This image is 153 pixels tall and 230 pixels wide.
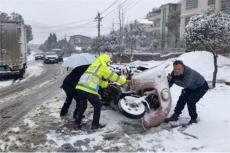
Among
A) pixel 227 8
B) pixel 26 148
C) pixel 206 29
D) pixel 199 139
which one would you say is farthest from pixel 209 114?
pixel 227 8

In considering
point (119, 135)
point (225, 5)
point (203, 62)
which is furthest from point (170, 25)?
point (119, 135)

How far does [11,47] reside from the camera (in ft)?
63.4

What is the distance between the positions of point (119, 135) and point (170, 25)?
181 ft

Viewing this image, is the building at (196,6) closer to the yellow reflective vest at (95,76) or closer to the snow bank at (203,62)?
the snow bank at (203,62)

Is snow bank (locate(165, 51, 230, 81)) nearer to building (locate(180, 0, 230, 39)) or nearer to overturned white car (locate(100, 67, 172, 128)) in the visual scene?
overturned white car (locate(100, 67, 172, 128))

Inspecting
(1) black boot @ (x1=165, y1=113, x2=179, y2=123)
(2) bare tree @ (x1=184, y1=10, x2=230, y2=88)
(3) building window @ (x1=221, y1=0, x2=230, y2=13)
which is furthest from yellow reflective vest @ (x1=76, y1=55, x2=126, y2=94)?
(3) building window @ (x1=221, y1=0, x2=230, y2=13)

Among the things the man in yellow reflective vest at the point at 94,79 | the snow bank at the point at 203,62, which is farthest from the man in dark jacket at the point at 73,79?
the snow bank at the point at 203,62

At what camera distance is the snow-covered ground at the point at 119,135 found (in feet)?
21.2

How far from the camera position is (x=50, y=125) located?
8055 millimetres

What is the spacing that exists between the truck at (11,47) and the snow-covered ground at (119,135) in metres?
10.9

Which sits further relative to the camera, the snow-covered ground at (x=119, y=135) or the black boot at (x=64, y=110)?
the black boot at (x=64, y=110)

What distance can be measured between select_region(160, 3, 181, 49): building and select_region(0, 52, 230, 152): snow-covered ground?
42.9 metres

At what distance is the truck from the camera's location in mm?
19016

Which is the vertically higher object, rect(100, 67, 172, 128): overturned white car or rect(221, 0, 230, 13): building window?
rect(221, 0, 230, 13): building window
